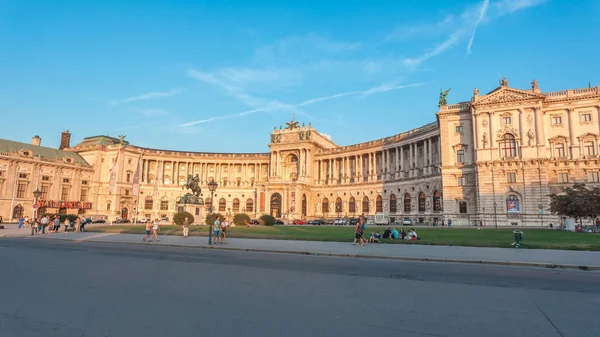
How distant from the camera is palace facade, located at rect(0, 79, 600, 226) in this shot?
57438 mm

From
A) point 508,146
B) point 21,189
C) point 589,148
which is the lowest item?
point 21,189

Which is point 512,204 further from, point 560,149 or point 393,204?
point 393,204

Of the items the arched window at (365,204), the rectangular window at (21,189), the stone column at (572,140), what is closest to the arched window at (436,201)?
the arched window at (365,204)

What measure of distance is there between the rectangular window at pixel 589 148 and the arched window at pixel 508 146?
1000 centimetres

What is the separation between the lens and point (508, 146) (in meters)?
60.0

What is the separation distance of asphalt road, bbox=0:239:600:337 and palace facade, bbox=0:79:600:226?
131ft

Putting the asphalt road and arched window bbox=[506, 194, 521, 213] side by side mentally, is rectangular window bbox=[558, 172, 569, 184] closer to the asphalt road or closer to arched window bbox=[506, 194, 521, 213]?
arched window bbox=[506, 194, 521, 213]

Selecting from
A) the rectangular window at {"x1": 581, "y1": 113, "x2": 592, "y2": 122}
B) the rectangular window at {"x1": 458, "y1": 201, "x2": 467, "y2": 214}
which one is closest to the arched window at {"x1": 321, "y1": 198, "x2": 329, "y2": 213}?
the rectangular window at {"x1": 458, "y1": 201, "x2": 467, "y2": 214}

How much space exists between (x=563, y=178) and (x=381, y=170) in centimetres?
3891

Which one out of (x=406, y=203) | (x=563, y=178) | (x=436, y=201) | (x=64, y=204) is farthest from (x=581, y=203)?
(x=64, y=204)

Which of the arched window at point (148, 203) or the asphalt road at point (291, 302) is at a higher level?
the arched window at point (148, 203)

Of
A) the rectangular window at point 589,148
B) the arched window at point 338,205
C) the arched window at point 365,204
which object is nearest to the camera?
the rectangular window at point 589,148

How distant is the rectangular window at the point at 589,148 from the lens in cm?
5668

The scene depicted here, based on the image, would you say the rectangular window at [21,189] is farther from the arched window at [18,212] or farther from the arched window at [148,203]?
the arched window at [148,203]
